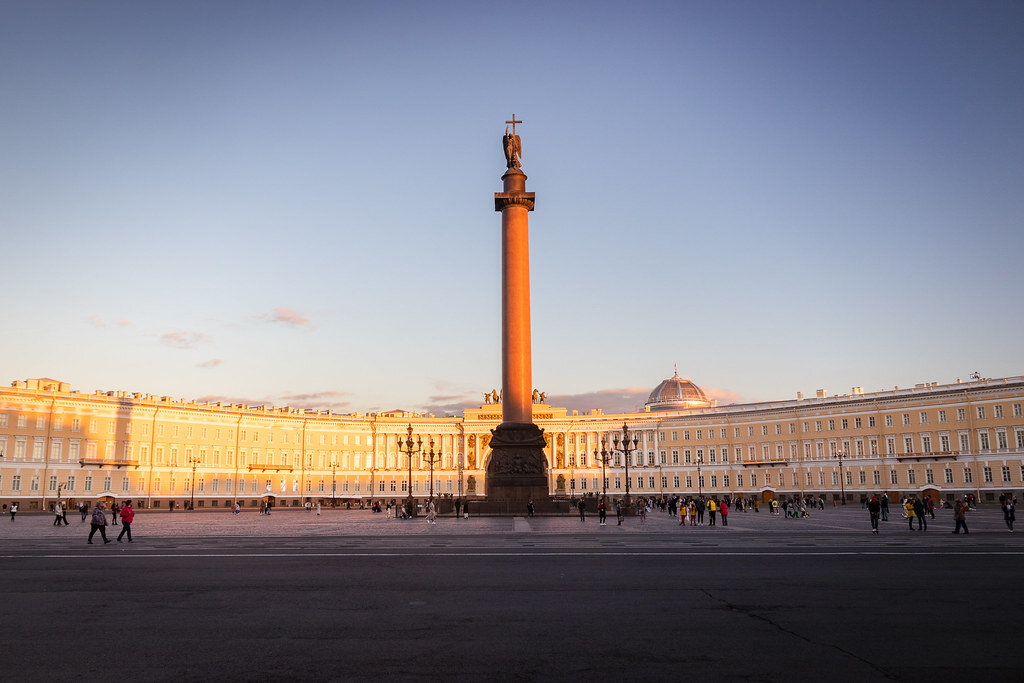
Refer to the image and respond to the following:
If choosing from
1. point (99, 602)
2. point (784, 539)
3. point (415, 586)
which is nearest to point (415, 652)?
point (415, 586)

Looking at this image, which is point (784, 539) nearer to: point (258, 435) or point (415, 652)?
point (415, 652)

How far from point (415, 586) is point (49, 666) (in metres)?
8.10

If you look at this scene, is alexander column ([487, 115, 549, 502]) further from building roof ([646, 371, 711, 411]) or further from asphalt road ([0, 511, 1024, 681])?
building roof ([646, 371, 711, 411])

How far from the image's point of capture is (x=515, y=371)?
55.8 meters

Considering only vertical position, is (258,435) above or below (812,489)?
above

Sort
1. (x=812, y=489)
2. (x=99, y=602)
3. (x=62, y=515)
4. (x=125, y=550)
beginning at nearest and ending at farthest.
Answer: (x=99, y=602), (x=125, y=550), (x=62, y=515), (x=812, y=489)

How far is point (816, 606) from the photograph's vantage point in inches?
532

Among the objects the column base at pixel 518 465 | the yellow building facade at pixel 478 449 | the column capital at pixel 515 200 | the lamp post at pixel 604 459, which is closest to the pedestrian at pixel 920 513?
the column base at pixel 518 465

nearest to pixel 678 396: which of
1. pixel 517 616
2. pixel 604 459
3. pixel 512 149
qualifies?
pixel 604 459

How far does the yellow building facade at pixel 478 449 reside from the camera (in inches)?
3497

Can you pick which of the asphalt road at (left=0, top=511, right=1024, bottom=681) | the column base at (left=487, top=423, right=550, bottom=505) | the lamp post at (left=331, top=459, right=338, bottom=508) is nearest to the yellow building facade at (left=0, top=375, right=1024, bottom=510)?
the lamp post at (left=331, top=459, right=338, bottom=508)

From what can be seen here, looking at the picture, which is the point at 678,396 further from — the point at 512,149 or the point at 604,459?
the point at 512,149

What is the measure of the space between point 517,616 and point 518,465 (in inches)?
1616

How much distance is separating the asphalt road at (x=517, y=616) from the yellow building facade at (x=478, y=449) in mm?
50209
